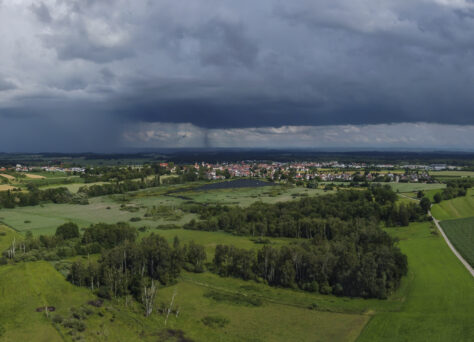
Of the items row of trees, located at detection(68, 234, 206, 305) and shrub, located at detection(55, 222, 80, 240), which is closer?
row of trees, located at detection(68, 234, 206, 305)

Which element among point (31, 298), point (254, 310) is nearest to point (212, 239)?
point (254, 310)

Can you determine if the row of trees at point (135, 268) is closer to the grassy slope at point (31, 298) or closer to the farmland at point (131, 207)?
the grassy slope at point (31, 298)

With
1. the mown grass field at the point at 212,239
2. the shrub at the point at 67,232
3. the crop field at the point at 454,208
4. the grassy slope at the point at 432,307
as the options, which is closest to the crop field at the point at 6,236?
the shrub at the point at 67,232

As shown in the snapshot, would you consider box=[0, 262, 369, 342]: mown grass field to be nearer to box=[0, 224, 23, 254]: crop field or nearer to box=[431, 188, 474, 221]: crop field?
box=[0, 224, 23, 254]: crop field

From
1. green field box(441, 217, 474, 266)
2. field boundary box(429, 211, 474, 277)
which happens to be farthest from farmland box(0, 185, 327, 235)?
green field box(441, 217, 474, 266)

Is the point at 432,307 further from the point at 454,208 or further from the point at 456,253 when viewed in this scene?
the point at 454,208

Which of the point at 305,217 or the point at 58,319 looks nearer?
the point at 58,319
